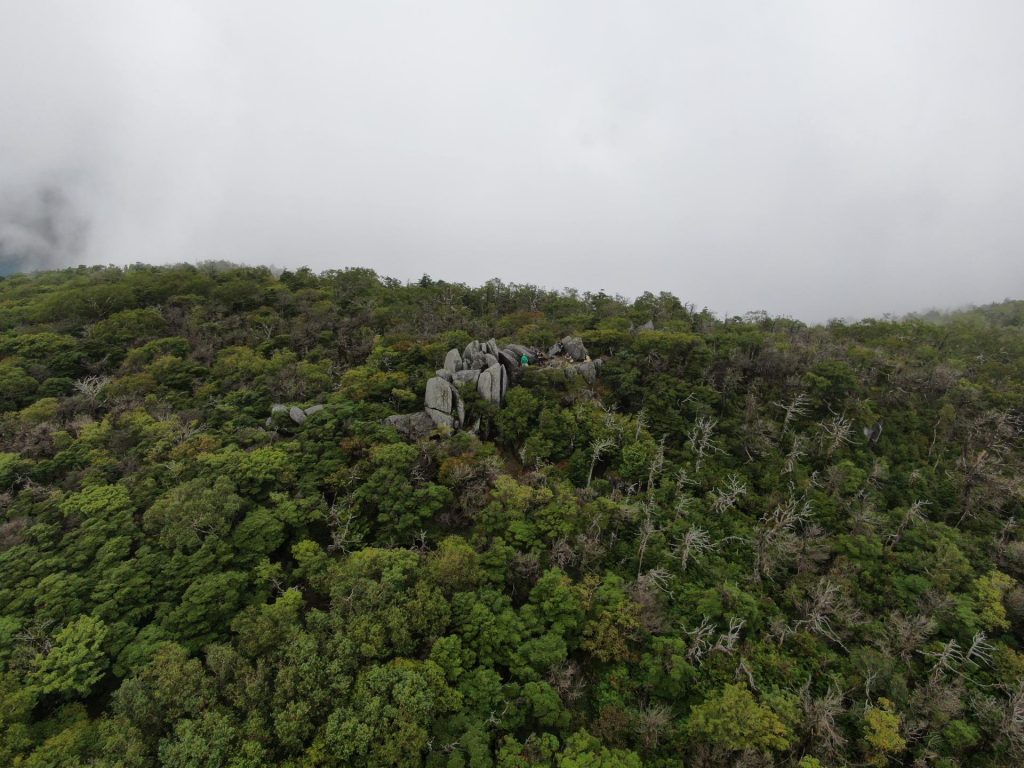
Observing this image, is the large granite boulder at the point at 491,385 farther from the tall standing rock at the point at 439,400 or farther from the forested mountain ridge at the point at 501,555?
the tall standing rock at the point at 439,400

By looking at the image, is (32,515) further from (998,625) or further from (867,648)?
(998,625)

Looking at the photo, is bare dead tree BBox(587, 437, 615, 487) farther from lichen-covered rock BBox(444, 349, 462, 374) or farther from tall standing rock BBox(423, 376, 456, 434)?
lichen-covered rock BBox(444, 349, 462, 374)

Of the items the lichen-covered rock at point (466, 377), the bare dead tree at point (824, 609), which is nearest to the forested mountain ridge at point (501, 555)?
the bare dead tree at point (824, 609)

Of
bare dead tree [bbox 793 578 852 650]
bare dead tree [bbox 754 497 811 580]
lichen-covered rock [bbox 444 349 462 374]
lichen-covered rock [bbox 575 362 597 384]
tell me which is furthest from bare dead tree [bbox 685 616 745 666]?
lichen-covered rock [bbox 444 349 462 374]

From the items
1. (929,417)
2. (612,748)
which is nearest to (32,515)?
(612,748)

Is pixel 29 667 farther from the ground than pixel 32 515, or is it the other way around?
pixel 32 515
